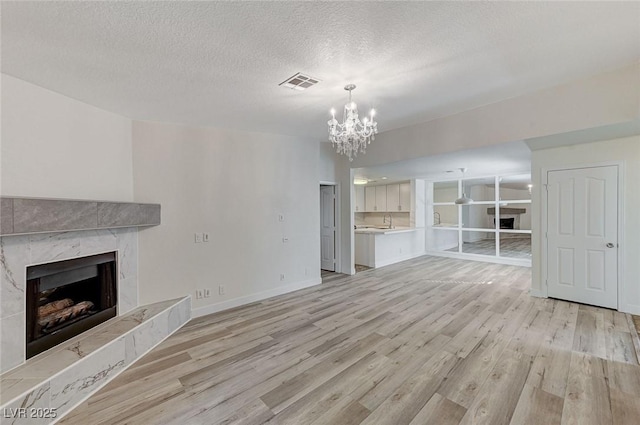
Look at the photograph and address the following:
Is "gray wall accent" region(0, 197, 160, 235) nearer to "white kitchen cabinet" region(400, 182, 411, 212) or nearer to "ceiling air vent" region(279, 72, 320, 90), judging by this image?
"ceiling air vent" region(279, 72, 320, 90)

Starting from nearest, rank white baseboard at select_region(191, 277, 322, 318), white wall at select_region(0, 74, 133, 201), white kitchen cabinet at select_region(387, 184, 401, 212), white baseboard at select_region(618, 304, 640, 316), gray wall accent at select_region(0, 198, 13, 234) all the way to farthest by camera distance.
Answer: gray wall accent at select_region(0, 198, 13, 234)
white wall at select_region(0, 74, 133, 201)
white baseboard at select_region(618, 304, 640, 316)
white baseboard at select_region(191, 277, 322, 318)
white kitchen cabinet at select_region(387, 184, 401, 212)

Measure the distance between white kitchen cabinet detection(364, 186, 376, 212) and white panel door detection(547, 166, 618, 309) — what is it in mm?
5122

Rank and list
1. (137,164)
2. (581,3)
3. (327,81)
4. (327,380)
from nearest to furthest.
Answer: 1. (581,3)
2. (327,380)
3. (327,81)
4. (137,164)

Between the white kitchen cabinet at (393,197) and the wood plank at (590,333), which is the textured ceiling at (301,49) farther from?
the white kitchen cabinet at (393,197)

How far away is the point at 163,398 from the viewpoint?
2.14 meters

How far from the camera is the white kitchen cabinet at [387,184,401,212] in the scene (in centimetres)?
837

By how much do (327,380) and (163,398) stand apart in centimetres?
135

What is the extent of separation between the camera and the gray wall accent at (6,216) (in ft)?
6.31

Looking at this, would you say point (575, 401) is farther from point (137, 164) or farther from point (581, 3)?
point (137, 164)

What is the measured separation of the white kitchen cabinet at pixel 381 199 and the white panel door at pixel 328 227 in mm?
2986

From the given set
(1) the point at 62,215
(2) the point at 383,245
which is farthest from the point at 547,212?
(1) the point at 62,215

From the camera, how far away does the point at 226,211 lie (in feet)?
13.6

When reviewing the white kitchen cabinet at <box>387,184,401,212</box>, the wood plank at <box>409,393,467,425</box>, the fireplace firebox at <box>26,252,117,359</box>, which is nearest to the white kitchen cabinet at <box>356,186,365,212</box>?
the white kitchen cabinet at <box>387,184,401,212</box>

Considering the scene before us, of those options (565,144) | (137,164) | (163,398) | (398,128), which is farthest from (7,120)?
(565,144)
